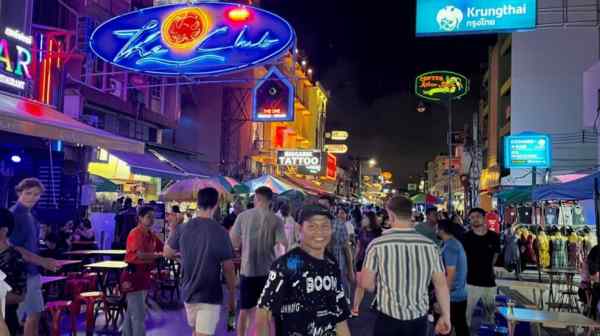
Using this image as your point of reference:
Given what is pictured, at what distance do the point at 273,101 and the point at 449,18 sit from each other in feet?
41.4

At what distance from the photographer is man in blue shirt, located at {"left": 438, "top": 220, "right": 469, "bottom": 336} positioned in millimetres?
7000

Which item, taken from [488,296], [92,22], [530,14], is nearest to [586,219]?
[530,14]

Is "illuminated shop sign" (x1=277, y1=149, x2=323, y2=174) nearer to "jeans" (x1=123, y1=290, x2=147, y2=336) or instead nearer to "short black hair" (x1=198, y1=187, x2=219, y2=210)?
"jeans" (x1=123, y1=290, x2=147, y2=336)

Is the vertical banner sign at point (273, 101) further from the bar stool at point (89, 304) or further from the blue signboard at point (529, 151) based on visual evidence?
the bar stool at point (89, 304)

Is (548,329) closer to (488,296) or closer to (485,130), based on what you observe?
(488,296)

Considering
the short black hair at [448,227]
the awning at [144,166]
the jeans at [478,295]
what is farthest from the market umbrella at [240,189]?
the short black hair at [448,227]

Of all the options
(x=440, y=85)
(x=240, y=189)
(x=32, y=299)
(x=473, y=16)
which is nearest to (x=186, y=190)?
(x=240, y=189)

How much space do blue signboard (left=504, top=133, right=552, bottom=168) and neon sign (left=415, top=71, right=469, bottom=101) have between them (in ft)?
16.8

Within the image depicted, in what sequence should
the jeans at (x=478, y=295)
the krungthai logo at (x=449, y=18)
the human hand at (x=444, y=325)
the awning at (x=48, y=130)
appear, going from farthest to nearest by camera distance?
the krungthai logo at (x=449, y=18)
the jeans at (x=478, y=295)
the awning at (x=48, y=130)
the human hand at (x=444, y=325)

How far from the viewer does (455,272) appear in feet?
23.0

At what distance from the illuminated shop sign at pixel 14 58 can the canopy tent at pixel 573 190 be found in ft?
35.7

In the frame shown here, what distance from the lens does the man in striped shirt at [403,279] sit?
4.65m

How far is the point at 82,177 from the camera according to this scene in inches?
625

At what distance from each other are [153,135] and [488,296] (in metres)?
17.9
